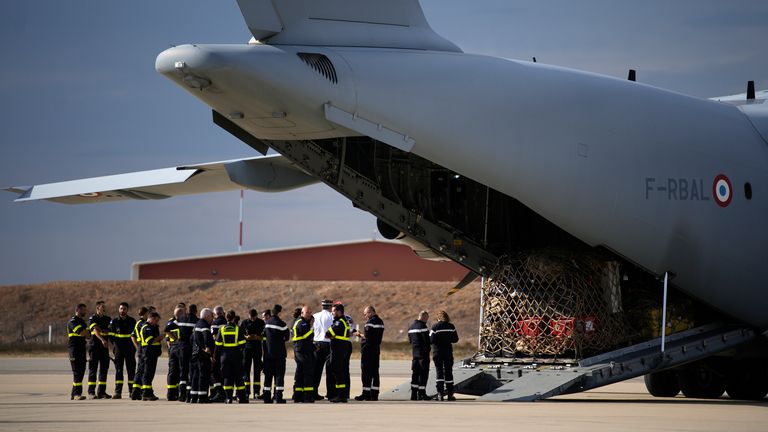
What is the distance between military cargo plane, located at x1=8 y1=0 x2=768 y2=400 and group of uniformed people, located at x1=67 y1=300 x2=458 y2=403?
0.90m

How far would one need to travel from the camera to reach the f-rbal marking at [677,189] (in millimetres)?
15297

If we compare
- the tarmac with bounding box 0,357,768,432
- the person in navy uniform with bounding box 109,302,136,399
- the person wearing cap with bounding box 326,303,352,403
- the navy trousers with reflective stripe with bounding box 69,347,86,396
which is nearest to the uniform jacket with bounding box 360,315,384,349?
→ the person wearing cap with bounding box 326,303,352,403

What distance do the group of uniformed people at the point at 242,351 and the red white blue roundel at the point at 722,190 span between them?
4.32m

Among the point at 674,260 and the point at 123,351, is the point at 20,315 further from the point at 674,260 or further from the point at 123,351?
the point at 674,260

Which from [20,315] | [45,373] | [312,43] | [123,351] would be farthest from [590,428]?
[20,315]

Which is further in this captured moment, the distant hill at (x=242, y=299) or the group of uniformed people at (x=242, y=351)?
the distant hill at (x=242, y=299)

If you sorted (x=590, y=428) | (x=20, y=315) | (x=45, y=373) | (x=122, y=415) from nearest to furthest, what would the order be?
(x=590, y=428)
(x=122, y=415)
(x=45, y=373)
(x=20, y=315)

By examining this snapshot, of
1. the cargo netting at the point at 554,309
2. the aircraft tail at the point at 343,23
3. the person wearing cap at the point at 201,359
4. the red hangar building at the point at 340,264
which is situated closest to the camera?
the aircraft tail at the point at 343,23

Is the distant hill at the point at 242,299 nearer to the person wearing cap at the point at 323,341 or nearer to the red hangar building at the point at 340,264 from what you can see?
the red hangar building at the point at 340,264

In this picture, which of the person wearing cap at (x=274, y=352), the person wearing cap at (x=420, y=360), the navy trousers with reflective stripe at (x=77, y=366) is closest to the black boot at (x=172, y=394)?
the navy trousers with reflective stripe at (x=77, y=366)

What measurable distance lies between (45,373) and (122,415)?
1244 cm

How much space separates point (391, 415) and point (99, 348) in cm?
603

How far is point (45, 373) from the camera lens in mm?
23750

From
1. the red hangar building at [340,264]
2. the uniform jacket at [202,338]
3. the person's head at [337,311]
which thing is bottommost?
the uniform jacket at [202,338]
